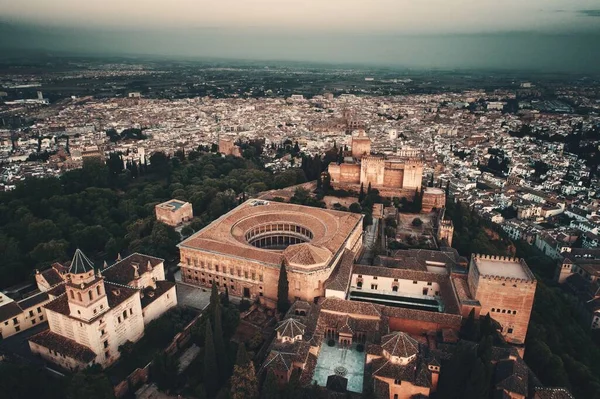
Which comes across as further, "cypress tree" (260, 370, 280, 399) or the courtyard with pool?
the courtyard with pool

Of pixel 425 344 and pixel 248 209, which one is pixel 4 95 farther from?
pixel 425 344

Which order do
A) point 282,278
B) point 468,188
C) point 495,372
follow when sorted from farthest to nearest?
point 468,188 < point 282,278 < point 495,372

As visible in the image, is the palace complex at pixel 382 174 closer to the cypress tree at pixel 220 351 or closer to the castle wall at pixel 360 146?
the castle wall at pixel 360 146

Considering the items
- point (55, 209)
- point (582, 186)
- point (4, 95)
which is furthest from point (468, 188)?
point (4, 95)

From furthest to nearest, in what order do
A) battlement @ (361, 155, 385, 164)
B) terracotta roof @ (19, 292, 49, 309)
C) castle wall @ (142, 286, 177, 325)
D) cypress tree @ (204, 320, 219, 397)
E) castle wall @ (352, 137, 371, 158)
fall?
castle wall @ (352, 137, 371, 158) → battlement @ (361, 155, 385, 164) → castle wall @ (142, 286, 177, 325) → terracotta roof @ (19, 292, 49, 309) → cypress tree @ (204, 320, 219, 397)

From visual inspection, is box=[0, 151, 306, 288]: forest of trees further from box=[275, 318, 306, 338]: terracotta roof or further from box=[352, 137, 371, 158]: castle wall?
box=[275, 318, 306, 338]: terracotta roof

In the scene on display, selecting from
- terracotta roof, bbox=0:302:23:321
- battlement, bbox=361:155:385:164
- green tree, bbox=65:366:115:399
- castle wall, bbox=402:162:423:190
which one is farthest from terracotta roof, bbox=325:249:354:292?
castle wall, bbox=402:162:423:190
